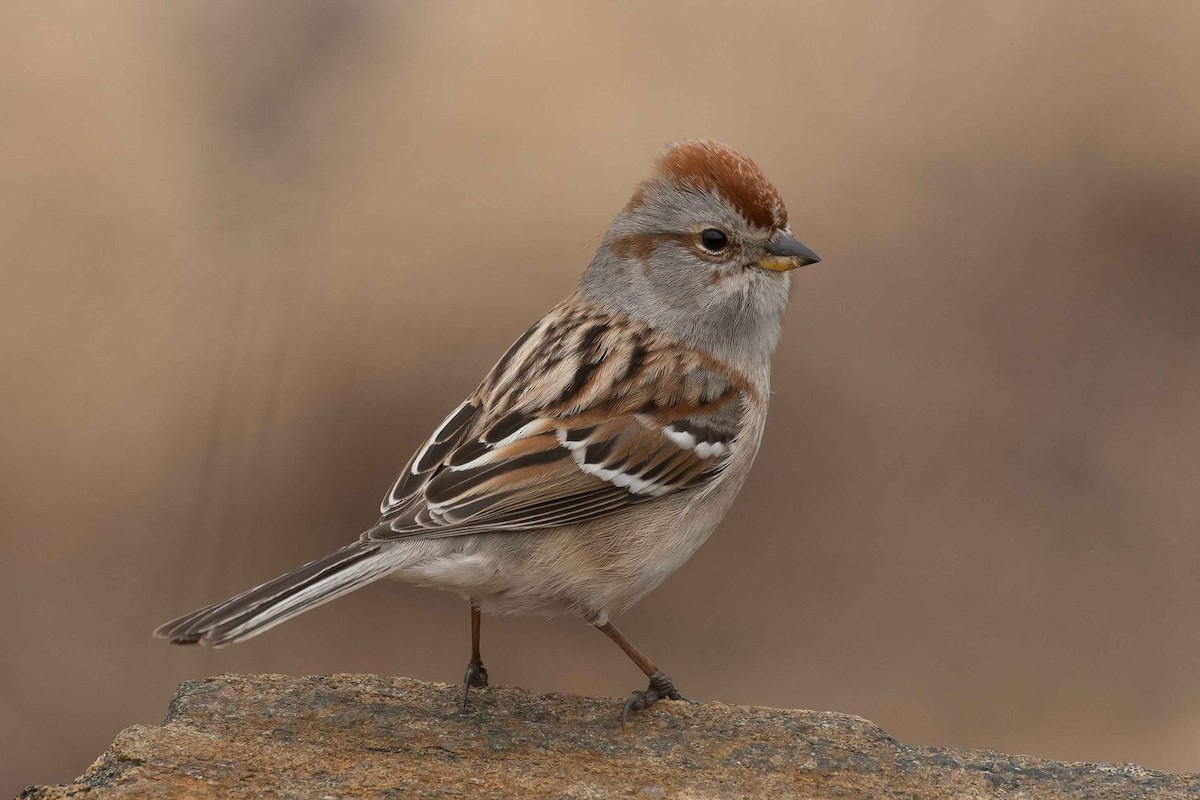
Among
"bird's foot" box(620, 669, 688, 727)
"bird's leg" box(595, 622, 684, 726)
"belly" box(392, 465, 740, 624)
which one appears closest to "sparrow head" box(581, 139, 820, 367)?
"belly" box(392, 465, 740, 624)

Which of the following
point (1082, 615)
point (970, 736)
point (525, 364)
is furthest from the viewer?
point (1082, 615)

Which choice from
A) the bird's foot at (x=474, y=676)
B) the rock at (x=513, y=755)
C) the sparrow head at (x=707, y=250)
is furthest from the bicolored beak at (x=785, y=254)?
the bird's foot at (x=474, y=676)

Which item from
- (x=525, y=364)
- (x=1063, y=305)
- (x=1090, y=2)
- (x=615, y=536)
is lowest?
(x=615, y=536)

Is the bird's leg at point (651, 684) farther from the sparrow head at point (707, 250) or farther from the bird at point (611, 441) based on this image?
the sparrow head at point (707, 250)

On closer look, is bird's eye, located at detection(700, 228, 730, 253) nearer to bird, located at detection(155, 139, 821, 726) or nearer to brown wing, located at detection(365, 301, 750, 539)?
→ bird, located at detection(155, 139, 821, 726)

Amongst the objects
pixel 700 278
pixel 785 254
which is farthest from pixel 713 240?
pixel 785 254

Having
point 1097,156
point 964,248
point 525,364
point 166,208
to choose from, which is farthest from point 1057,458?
point 166,208

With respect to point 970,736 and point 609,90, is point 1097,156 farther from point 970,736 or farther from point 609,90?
point 970,736

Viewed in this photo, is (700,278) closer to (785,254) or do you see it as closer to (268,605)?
(785,254)
